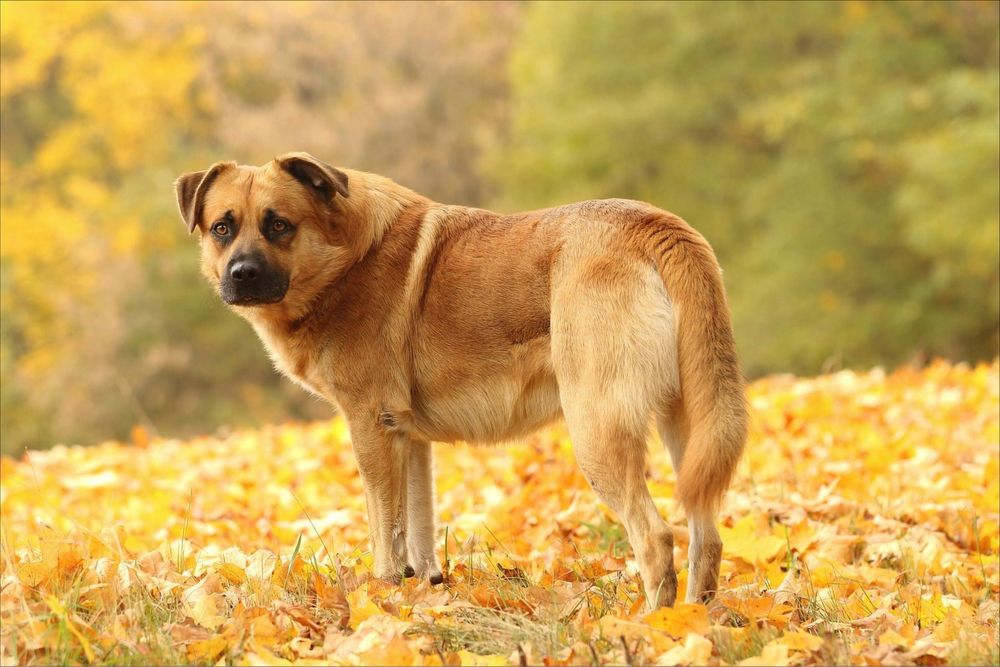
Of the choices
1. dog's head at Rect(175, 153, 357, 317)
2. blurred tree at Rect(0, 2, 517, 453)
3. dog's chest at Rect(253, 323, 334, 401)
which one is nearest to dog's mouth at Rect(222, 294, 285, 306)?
dog's head at Rect(175, 153, 357, 317)

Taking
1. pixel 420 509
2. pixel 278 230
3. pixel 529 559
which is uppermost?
pixel 278 230

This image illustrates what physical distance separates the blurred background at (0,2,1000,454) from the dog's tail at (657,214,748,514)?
10199 millimetres

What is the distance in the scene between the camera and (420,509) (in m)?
4.80

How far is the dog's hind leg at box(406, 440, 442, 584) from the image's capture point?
4668mm

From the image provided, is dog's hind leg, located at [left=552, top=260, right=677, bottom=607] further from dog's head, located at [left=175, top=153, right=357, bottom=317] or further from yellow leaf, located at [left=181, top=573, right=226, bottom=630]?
yellow leaf, located at [left=181, top=573, right=226, bottom=630]

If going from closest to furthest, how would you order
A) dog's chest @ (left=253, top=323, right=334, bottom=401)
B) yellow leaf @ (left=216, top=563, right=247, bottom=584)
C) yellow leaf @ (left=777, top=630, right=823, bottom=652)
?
yellow leaf @ (left=777, top=630, right=823, bottom=652) → yellow leaf @ (left=216, top=563, right=247, bottom=584) → dog's chest @ (left=253, top=323, right=334, bottom=401)

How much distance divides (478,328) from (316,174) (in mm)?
959

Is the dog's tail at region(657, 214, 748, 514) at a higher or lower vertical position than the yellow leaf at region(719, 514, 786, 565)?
higher

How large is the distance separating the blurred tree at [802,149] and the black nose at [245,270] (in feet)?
34.7

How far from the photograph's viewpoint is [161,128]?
26.3 meters

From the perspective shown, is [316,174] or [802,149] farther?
[802,149]

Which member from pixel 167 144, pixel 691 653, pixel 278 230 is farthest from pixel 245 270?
pixel 167 144

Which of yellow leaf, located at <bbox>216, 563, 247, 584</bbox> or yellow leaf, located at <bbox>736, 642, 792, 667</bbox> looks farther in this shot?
yellow leaf, located at <bbox>216, 563, 247, 584</bbox>

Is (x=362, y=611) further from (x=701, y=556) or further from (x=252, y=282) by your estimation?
(x=252, y=282)
